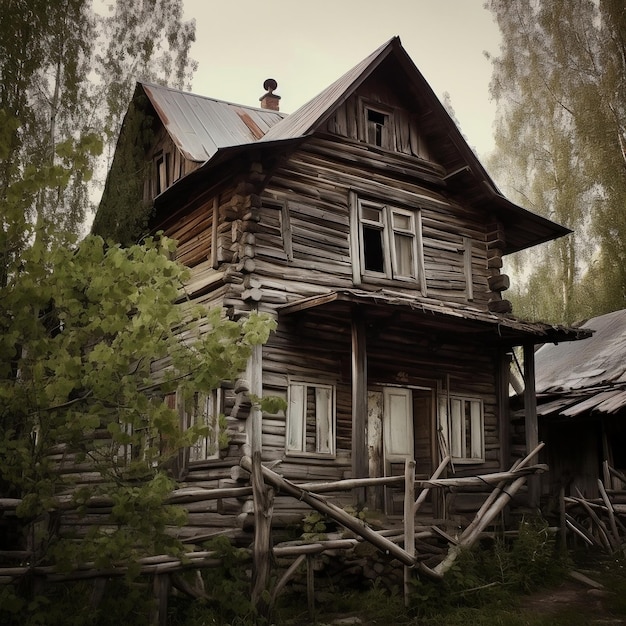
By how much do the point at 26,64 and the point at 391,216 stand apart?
25.5ft

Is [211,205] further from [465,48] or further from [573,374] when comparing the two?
[465,48]

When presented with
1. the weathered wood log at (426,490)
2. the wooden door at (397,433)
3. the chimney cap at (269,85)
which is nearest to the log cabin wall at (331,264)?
the wooden door at (397,433)

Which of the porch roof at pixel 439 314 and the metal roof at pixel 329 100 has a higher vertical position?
the metal roof at pixel 329 100

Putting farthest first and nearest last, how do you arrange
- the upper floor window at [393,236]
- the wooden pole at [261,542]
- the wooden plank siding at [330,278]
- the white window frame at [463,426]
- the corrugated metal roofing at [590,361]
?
the corrugated metal roofing at [590,361] < the white window frame at [463,426] < the upper floor window at [393,236] < the wooden plank siding at [330,278] < the wooden pole at [261,542]

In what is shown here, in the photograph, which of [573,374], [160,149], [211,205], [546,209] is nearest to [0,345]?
[211,205]

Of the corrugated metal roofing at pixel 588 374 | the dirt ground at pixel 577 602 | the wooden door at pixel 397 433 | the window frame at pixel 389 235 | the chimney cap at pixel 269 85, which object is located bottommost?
the dirt ground at pixel 577 602

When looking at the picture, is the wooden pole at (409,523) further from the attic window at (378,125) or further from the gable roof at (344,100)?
the attic window at (378,125)

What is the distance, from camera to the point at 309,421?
482 inches

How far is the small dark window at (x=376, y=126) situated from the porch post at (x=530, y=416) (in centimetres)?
489

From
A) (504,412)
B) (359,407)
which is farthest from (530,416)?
(359,407)

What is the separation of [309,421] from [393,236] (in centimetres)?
406

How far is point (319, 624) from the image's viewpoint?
8547 mm

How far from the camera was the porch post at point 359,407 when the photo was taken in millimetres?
11312

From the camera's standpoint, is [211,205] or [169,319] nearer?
[169,319]
